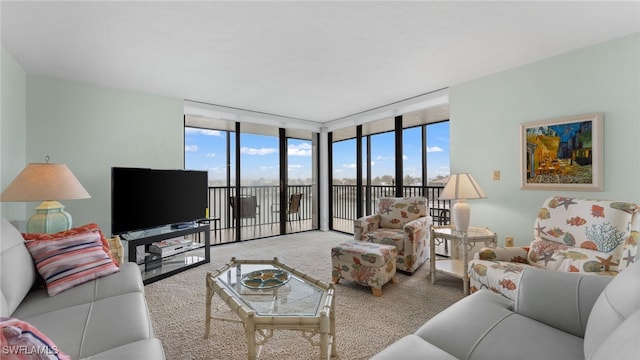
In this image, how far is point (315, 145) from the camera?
226 inches

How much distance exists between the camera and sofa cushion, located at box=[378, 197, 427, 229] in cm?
349

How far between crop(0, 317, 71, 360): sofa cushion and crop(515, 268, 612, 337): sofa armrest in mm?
1842

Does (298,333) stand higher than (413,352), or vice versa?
(413,352)

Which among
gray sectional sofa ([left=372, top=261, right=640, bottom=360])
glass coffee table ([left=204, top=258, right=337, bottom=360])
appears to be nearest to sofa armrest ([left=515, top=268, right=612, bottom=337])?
gray sectional sofa ([left=372, top=261, right=640, bottom=360])

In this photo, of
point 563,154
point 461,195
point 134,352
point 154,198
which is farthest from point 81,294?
point 563,154

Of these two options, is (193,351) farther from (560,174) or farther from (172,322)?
(560,174)

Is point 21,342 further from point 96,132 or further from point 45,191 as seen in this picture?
point 96,132

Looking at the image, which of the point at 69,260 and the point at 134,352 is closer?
the point at 134,352

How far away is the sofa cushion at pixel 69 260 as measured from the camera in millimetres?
1615

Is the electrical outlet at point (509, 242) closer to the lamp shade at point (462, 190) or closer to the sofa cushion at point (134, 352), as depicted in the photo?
the lamp shade at point (462, 190)

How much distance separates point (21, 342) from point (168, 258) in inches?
125

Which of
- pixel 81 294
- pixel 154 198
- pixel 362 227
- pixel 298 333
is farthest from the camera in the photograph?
pixel 362 227

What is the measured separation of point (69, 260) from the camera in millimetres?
1698

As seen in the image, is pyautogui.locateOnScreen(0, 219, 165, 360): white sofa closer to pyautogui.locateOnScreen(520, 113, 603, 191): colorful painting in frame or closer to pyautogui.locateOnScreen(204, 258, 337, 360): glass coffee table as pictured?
pyautogui.locateOnScreen(204, 258, 337, 360): glass coffee table
